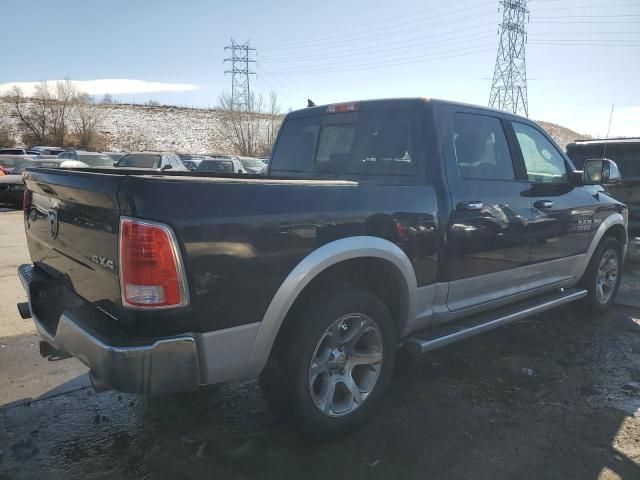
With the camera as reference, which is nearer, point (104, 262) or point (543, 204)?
point (104, 262)

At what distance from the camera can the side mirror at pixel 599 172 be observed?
4605mm

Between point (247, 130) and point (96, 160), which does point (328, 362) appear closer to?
point (96, 160)

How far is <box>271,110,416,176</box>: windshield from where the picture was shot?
11.7 ft

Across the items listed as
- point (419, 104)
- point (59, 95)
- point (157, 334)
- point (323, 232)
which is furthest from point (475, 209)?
point (59, 95)

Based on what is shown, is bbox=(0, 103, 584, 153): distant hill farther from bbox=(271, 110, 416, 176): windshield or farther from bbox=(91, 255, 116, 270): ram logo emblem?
bbox=(91, 255, 116, 270): ram logo emblem

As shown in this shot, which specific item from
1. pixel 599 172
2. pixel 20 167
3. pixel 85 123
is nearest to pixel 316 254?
pixel 599 172

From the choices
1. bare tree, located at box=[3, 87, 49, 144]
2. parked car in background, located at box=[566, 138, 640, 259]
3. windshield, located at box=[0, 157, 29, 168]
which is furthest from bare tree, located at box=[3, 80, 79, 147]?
parked car in background, located at box=[566, 138, 640, 259]

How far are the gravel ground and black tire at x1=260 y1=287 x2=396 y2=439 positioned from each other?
0.60ft

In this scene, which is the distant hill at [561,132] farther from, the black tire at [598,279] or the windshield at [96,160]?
the black tire at [598,279]

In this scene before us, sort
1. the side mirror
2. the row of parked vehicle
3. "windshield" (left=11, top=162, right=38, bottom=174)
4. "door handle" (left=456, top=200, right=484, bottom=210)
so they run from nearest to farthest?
1. "door handle" (left=456, top=200, right=484, bottom=210)
2. the side mirror
3. the row of parked vehicle
4. "windshield" (left=11, top=162, right=38, bottom=174)

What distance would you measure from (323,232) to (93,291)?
1203 millimetres

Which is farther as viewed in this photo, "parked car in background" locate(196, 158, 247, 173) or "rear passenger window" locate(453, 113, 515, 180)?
"parked car in background" locate(196, 158, 247, 173)

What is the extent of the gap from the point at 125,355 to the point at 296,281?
2.85 feet

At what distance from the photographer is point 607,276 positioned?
217 inches
